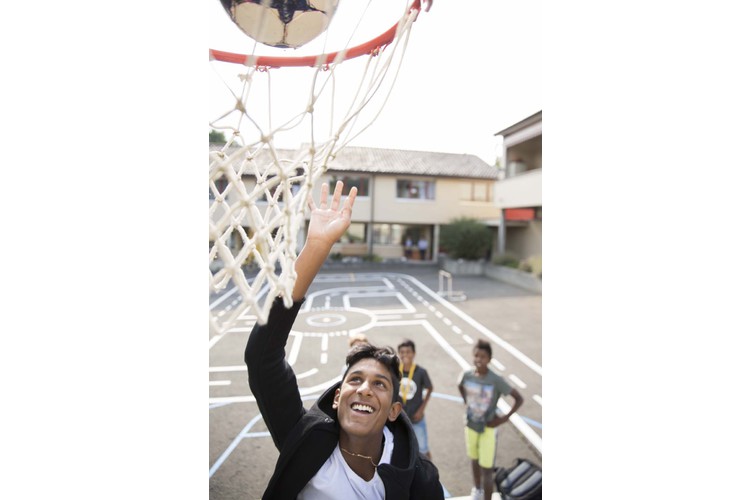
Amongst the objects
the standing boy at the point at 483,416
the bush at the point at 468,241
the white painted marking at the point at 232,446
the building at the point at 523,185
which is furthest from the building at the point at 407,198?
the standing boy at the point at 483,416

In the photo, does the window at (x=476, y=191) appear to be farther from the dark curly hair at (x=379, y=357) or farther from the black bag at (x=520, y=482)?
the dark curly hair at (x=379, y=357)

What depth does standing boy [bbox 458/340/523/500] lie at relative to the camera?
2965 millimetres

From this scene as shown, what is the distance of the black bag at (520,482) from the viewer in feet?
9.23

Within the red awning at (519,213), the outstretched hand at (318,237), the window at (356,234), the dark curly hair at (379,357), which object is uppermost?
the red awning at (519,213)

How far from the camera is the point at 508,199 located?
13852 mm

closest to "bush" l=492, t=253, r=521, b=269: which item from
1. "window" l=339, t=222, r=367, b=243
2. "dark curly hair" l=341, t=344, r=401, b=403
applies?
"window" l=339, t=222, r=367, b=243

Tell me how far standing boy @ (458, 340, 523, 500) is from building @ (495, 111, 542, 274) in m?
9.58

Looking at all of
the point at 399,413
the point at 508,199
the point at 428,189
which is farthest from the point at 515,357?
the point at 428,189

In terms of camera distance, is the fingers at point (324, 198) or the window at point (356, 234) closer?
the fingers at point (324, 198)

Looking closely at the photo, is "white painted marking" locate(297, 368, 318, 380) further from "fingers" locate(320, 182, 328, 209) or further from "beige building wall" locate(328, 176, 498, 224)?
"beige building wall" locate(328, 176, 498, 224)

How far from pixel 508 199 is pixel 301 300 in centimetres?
1358

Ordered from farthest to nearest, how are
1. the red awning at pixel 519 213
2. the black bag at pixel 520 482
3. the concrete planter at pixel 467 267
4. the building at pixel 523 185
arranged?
the concrete planter at pixel 467 267 → the red awning at pixel 519 213 → the building at pixel 523 185 → the black bag at pixel 520 482
